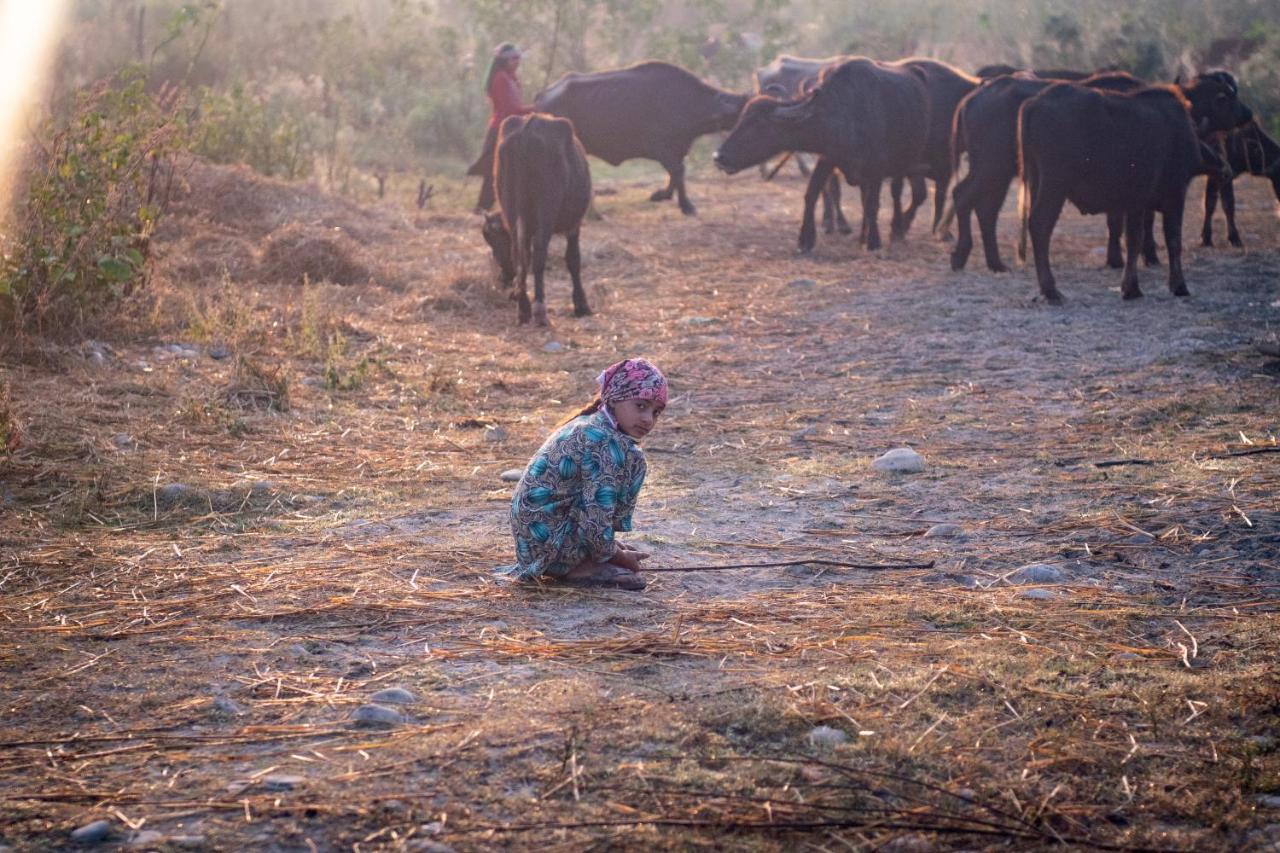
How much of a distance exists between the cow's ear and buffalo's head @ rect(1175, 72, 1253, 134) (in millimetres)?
3189

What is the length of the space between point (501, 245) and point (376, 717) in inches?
305

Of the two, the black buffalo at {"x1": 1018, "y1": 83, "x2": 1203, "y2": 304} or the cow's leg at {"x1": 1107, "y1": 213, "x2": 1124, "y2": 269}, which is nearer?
the black buffalo at {"x1": 1018, "y1": 83, "x2": 1203, "y2": 304}

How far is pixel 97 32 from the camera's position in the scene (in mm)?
17844

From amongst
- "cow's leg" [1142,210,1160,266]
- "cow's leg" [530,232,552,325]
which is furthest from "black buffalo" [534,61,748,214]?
"cow's leg" [530,232,552,325]

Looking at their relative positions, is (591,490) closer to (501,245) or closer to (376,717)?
(376,717)

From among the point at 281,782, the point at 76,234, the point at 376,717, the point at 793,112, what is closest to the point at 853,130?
the point at 793,112

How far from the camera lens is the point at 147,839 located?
2840mm

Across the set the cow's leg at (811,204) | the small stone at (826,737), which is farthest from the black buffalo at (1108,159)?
the small stone at (826,737)

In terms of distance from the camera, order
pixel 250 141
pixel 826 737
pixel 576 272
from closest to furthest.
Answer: pixel 826 737
pixel 576 272
pixel 250 141

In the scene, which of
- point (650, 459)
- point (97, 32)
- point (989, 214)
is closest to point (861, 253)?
point (989, 214)

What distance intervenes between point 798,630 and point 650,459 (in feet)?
8.21

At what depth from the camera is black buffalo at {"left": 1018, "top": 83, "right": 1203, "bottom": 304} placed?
31.2 feet

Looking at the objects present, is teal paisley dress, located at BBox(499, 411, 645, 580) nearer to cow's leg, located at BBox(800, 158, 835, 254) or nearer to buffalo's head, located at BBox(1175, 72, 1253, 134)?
cow's leg, located at BBox(800, 158, 835, 254)

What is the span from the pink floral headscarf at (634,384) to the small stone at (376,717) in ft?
4.80
